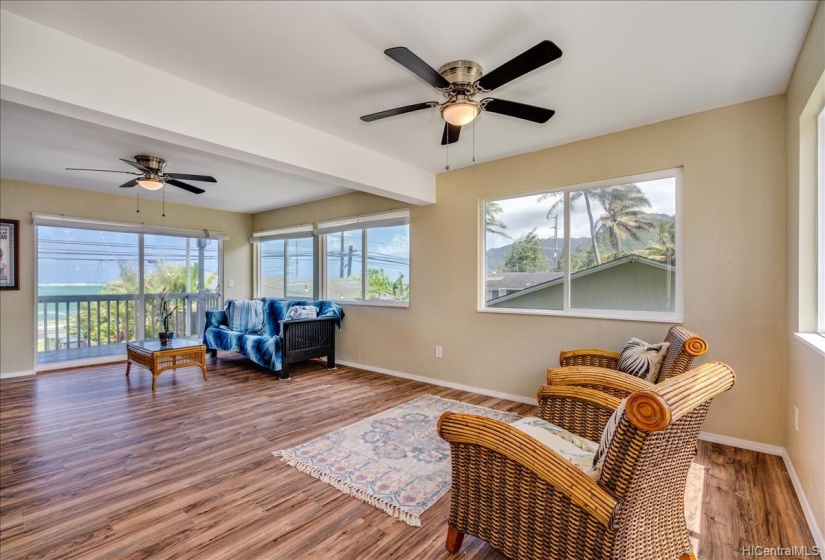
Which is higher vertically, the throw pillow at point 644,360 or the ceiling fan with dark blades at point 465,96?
the ceiling fan with dark blades at point 465,96

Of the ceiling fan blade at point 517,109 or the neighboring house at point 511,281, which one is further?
the neighboring house at point 511,281

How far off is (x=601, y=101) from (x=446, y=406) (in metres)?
2.82

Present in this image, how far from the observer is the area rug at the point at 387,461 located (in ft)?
7.02

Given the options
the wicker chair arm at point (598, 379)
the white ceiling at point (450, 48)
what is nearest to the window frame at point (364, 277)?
the white ceiling at point (450, 48)

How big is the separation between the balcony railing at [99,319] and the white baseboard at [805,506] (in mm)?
7405

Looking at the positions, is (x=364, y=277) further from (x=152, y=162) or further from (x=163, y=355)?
(x=152, y=162)

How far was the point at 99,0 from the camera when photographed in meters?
1.74

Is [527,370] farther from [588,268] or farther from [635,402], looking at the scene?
[635,402]

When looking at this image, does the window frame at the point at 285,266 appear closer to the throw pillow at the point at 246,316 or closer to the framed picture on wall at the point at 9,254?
the throw pillow at the point at 246,316

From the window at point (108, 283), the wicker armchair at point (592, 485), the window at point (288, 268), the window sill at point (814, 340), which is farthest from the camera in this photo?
the window at point (288, 268)

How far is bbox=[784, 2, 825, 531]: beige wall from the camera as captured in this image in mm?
1805

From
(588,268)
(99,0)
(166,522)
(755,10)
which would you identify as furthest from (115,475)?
(755,10)

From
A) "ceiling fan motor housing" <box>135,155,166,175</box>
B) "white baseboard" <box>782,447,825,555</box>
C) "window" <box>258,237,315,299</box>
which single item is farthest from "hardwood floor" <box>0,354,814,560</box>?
"window" <box>258,237,315,299</box>

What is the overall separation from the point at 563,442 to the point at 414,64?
6.11ft
